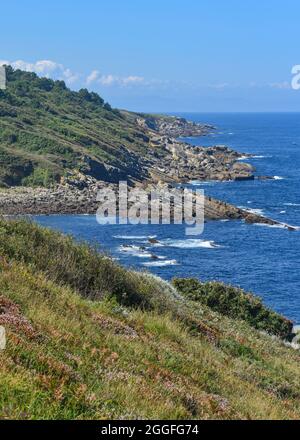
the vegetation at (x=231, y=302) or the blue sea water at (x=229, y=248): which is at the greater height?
the vegetation at (x=231, y=302)

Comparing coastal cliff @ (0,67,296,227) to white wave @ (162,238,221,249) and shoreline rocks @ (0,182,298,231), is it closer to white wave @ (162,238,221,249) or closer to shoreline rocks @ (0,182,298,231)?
shoreline rocks @ (0,182,298,231)

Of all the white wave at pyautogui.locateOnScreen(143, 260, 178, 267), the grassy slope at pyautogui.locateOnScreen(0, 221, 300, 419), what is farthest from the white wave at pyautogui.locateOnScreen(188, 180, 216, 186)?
the grassy slope at pyautogui.locateOnScreen(0, 221, 300, 419)

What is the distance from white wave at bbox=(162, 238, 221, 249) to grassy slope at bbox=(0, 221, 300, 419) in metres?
47.0

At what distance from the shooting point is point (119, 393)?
748cm

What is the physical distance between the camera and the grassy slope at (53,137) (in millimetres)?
101438

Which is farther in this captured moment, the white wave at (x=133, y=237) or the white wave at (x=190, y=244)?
the white wave at (x=133, y=237)

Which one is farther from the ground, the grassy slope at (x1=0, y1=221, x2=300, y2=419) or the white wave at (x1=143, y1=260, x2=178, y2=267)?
the grassy slope at (x1=0, y1=221, x2=300, y2=419)

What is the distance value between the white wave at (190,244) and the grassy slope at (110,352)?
1852 inches

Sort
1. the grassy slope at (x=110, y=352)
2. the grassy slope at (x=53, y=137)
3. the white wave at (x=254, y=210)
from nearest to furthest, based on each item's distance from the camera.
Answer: the grassy slope at (x=110, y=352)
the white wave at (x=254, y=210)
the grassy slope at (x=53, y=137)

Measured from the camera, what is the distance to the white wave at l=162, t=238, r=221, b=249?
65750 millimetres

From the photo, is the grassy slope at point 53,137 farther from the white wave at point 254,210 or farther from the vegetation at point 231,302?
the vegetation at point 231,302

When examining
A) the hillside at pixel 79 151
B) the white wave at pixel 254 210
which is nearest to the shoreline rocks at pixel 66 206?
the white wave at pixel 254 210

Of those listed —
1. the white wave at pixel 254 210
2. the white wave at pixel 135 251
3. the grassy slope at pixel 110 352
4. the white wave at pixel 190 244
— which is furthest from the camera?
the white wave at pixel 254 210

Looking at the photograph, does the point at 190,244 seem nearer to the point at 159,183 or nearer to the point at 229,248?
the point at 229,248
